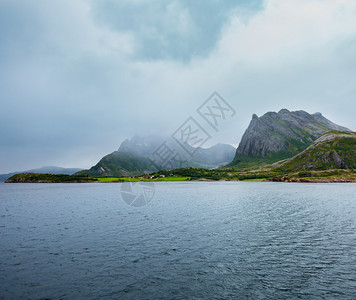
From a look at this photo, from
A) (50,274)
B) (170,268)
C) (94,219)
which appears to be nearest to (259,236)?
(170,268)

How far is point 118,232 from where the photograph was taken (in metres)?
39.0

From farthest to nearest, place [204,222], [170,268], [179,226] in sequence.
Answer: [204,222], [179,226], [170,268]

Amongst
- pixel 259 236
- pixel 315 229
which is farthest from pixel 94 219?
pixel 315 229

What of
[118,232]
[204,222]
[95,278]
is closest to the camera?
[95,278]

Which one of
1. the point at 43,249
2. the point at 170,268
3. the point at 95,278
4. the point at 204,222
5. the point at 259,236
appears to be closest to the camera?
the point at 95,278

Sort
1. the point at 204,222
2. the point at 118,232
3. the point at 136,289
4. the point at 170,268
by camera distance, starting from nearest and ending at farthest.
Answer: the point at 136,289
the point at 170,268
the point at 118,232
the point at 204,222

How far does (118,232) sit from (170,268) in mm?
18410

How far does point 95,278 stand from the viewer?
2158cm

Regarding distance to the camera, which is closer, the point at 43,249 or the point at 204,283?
the point at 204,283

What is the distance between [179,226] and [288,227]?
20.8m

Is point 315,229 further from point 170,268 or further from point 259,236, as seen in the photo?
point 170,268

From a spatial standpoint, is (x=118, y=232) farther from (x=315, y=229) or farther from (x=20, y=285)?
(x=315, y=229)

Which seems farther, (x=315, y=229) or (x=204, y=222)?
(x=204, y=222)

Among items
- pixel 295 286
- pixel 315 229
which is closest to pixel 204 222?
pixel 315 229
